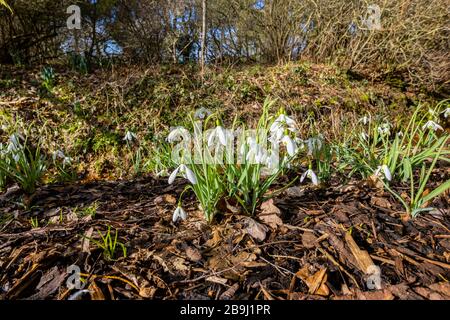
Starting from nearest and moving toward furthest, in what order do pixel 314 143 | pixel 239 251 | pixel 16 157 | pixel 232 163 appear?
pixel 239 251, pixel 232 163, pixel 314 143, pixel 16 157

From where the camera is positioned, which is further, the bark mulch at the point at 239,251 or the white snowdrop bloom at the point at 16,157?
the white snowdrop bloom at the point at 16,157

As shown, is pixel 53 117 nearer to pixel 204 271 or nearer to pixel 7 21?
pixel 7 21

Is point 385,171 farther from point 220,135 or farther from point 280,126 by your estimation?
point 220,135

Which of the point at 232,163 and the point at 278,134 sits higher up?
the point at 278,134

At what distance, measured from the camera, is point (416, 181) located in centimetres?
188

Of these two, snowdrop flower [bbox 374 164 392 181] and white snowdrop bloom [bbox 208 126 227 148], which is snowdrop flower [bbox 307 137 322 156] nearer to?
snowdrop flower [bbox 374 164 392 181]

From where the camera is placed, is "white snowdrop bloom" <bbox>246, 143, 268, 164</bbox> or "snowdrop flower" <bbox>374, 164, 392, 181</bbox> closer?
"white snowdrop bloom" <bbox>246, 143, 268, 164</bbox>

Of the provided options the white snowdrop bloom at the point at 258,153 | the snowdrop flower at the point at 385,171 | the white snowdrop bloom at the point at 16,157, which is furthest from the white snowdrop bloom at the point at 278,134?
the white snowdrop bloom at the point at 16,157

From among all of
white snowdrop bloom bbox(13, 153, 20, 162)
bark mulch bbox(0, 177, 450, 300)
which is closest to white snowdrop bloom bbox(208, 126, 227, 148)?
bark mulch bbox(0, 177, 450, 300)

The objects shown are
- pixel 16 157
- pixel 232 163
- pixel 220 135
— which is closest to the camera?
pixel 220 135

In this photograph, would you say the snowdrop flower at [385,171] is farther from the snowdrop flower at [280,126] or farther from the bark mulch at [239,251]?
the snowdrop flower at [280,126]

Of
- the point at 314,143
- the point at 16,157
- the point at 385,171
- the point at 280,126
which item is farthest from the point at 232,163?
the point at 16,157

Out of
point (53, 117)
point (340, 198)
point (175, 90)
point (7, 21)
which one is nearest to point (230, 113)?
point (175, 90)

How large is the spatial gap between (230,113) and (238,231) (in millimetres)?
3487
